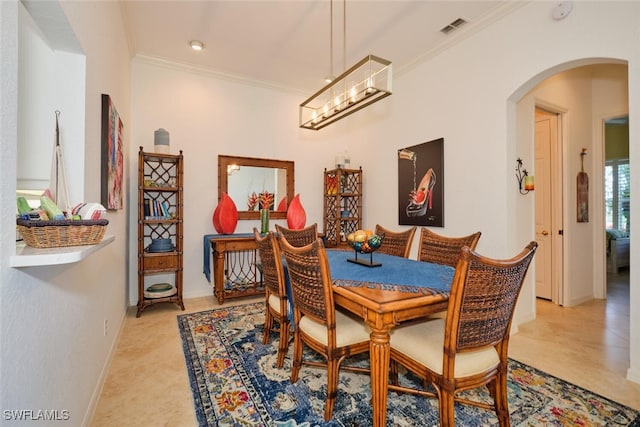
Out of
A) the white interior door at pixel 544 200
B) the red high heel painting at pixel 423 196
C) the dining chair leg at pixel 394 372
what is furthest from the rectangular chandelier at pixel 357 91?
the white interior door at pixel 544 200

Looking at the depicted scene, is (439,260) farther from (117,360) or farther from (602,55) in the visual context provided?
(117,360)

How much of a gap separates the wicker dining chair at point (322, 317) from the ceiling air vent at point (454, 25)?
111 inches

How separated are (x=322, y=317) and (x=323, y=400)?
574mm

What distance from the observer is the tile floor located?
1687 mm

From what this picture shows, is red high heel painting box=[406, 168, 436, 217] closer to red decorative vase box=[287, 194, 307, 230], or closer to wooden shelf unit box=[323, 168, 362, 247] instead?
wooden shelf unit box=[323, 168, 362, 247]

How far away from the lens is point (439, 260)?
234 cm

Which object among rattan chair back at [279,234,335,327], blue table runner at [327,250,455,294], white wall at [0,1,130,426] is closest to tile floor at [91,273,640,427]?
white wall at [0,1,130,426]

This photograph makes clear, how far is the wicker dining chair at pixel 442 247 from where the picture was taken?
2182 millimetres

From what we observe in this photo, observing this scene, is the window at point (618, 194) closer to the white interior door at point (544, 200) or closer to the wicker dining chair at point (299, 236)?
the white interior door at point (544, 200)

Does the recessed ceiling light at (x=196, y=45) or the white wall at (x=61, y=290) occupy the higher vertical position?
the recessed ceiling light at (x=196, y=45)

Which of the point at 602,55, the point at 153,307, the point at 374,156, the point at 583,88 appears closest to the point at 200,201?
the point at 153,307

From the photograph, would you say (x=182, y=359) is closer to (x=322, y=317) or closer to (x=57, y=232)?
(x=322, y=317)

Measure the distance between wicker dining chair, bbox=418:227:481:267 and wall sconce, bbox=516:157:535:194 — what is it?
3.91ft

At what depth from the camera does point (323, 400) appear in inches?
68.3
